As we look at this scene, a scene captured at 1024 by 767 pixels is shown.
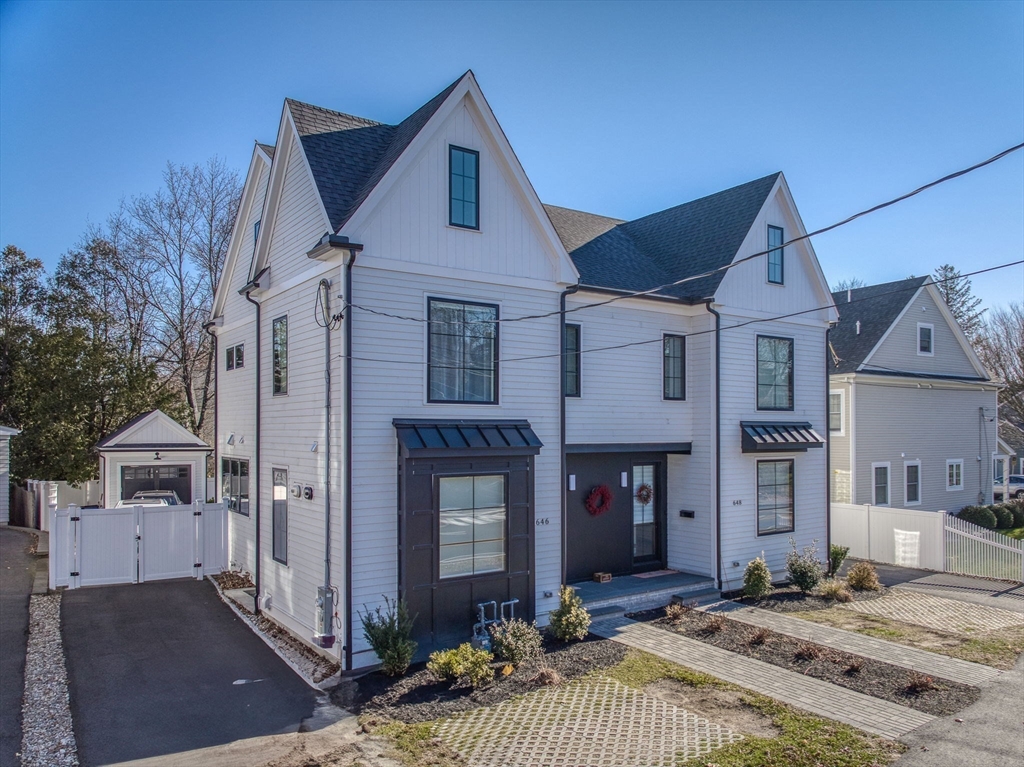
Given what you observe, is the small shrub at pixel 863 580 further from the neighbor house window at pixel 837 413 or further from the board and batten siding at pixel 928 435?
the neighbor house window at pixel 837 413

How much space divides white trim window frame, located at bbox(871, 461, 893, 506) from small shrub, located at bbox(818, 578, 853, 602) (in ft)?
29.3

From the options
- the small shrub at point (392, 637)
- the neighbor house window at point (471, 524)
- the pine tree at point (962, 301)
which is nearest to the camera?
the small shrub at point (392, 637)

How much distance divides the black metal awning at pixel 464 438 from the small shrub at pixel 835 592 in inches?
277

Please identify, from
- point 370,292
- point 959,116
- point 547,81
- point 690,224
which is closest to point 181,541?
point 370,292

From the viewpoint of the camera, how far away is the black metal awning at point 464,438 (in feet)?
31.5

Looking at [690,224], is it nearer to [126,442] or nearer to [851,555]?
[851,555]

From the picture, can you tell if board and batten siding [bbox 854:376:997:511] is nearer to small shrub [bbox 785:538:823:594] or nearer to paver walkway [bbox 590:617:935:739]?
small shrub [bbox 785:538:823:594]

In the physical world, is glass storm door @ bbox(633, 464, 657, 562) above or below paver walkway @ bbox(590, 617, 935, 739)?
above

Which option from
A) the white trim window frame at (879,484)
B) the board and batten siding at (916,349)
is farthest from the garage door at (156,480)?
the board and batten siding at (916,349)

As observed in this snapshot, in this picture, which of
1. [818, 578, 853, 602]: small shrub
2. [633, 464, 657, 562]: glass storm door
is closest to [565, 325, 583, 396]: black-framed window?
[633, 464, 657, 562]: glass storm door

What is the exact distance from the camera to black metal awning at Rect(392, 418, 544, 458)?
31.5ft

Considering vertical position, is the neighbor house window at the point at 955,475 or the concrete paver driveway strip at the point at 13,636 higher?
the neighbor house window at the point at 955,475

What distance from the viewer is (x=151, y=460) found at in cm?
1770

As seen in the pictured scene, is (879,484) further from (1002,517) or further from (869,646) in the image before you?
(869,646)
